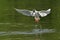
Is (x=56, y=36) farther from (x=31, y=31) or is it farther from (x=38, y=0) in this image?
(x=38, y=0)

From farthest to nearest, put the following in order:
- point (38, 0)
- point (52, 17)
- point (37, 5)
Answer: point (38, 0) → point (37, 5) → point (52, 17)

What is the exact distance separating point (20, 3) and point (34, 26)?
5.42 meters

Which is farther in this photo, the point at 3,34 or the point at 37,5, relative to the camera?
the point at 37,5

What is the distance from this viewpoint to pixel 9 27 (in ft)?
26.2

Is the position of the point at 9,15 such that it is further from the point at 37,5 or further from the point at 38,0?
the point at 38,0

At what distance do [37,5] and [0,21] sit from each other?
3.96 meters

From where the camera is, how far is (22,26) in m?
8.10

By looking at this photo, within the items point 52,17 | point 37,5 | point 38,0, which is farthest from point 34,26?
point 38,0

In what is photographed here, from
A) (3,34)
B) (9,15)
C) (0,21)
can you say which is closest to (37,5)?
(9,15)

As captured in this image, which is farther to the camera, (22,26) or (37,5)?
(37,5)

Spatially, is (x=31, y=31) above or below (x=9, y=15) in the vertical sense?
below

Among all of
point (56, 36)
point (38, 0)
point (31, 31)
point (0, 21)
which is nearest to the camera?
point (56, 36)

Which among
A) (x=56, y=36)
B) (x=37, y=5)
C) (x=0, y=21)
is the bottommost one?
(x=56, y=36)

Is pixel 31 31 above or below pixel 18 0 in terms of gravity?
below
